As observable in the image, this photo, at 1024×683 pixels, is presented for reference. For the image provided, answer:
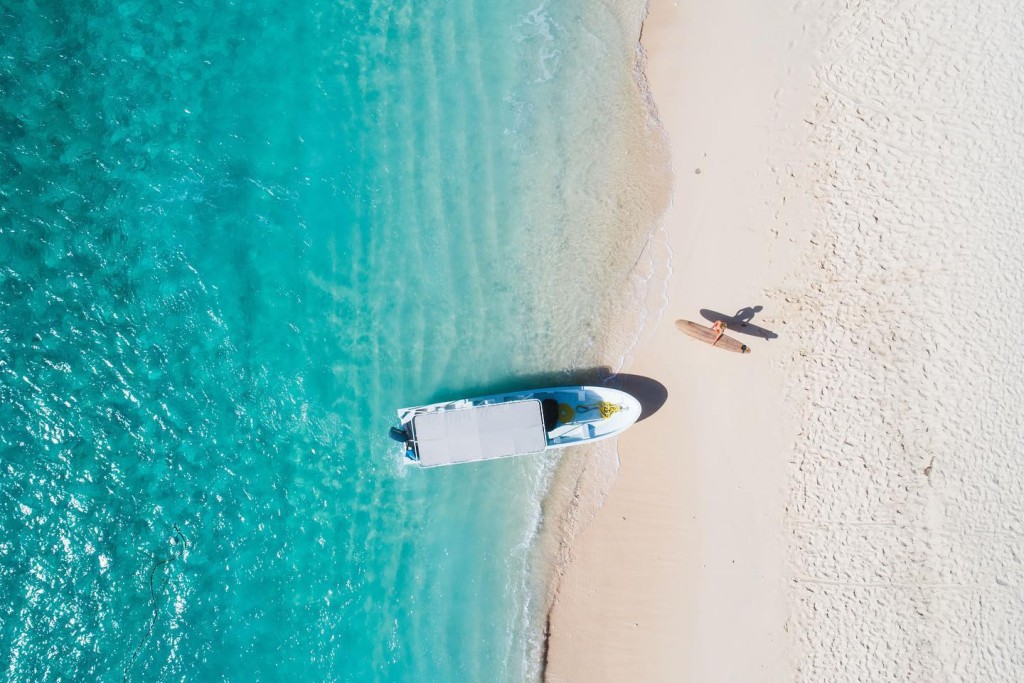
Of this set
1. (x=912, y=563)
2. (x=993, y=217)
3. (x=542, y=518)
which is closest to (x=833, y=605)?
(x=912, y=563)

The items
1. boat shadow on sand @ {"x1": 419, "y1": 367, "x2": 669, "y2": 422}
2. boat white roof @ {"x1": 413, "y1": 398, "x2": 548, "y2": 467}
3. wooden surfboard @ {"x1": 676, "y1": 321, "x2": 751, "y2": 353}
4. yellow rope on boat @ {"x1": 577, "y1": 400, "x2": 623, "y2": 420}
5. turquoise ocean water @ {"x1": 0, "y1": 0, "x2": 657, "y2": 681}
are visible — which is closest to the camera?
boat white roof @ {"x1": 413, "y1": 398, "x2": 548, "y2": 467}

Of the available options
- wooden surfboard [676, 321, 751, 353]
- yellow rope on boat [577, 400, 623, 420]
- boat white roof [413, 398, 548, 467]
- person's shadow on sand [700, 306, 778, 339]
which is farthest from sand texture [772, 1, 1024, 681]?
boat white roof [413, 398, 548, 467]

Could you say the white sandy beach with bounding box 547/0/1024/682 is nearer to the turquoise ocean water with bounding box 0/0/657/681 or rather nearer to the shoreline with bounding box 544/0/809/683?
the shoreline with bounding box 544/0/809/683

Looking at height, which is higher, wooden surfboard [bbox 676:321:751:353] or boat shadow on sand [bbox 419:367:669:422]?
wooden surfboard [bbox 676:321:751:353]

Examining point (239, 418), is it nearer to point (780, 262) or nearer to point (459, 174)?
point (459, 174)

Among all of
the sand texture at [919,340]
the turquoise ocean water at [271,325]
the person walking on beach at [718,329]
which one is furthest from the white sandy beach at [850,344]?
the turquoise ocean water at [271,325]

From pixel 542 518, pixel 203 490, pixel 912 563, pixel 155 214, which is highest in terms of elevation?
pixel 155 214
